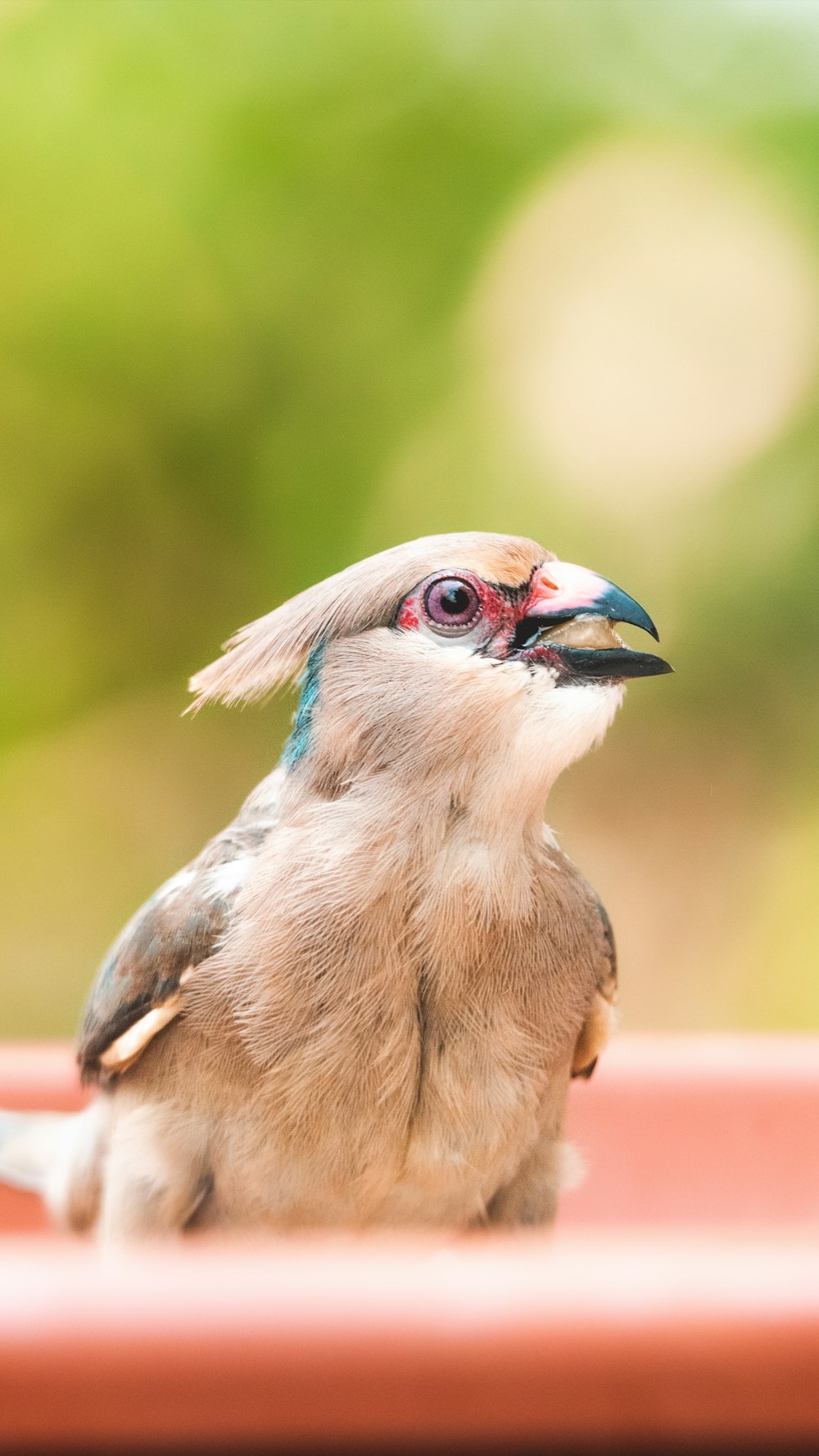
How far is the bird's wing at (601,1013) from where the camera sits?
49.0 inches

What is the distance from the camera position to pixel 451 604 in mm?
1146

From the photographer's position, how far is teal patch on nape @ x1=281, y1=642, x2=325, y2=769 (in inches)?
47.7

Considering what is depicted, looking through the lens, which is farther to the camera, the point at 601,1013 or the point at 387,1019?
the point at 601,1013

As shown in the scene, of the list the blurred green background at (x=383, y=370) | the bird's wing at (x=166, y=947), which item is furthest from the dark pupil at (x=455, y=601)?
the blurred green background at (x=383, y=370)

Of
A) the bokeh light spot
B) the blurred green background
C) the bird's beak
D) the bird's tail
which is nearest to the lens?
the bird's beak

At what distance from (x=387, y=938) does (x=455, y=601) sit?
0.29m

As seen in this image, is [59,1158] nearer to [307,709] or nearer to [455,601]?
[307,709]

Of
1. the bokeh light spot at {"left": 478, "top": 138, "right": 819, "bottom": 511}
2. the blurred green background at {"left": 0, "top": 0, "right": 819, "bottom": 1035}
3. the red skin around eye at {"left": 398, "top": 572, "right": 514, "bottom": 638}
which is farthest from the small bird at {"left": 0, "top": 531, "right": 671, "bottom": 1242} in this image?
the bokeh light spot at {"left": 478, "top": 138, "right": 819, "bottom": 511}

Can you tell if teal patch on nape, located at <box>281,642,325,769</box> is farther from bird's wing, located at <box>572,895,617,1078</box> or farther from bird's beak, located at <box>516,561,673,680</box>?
bird's wing, located at <box>572,895,617,1078</box>

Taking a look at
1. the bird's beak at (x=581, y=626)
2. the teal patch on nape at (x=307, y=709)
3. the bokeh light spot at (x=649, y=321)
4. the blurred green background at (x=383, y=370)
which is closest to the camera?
the bird's beak at (x=581, y=626)

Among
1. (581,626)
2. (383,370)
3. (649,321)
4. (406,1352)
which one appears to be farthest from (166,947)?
(649,321)

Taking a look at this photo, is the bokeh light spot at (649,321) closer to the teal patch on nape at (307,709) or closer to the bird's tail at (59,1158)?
the teal patch on nape at (307,709)

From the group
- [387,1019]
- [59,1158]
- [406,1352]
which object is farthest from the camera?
[59,1158]

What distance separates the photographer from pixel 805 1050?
1550 millimetres
